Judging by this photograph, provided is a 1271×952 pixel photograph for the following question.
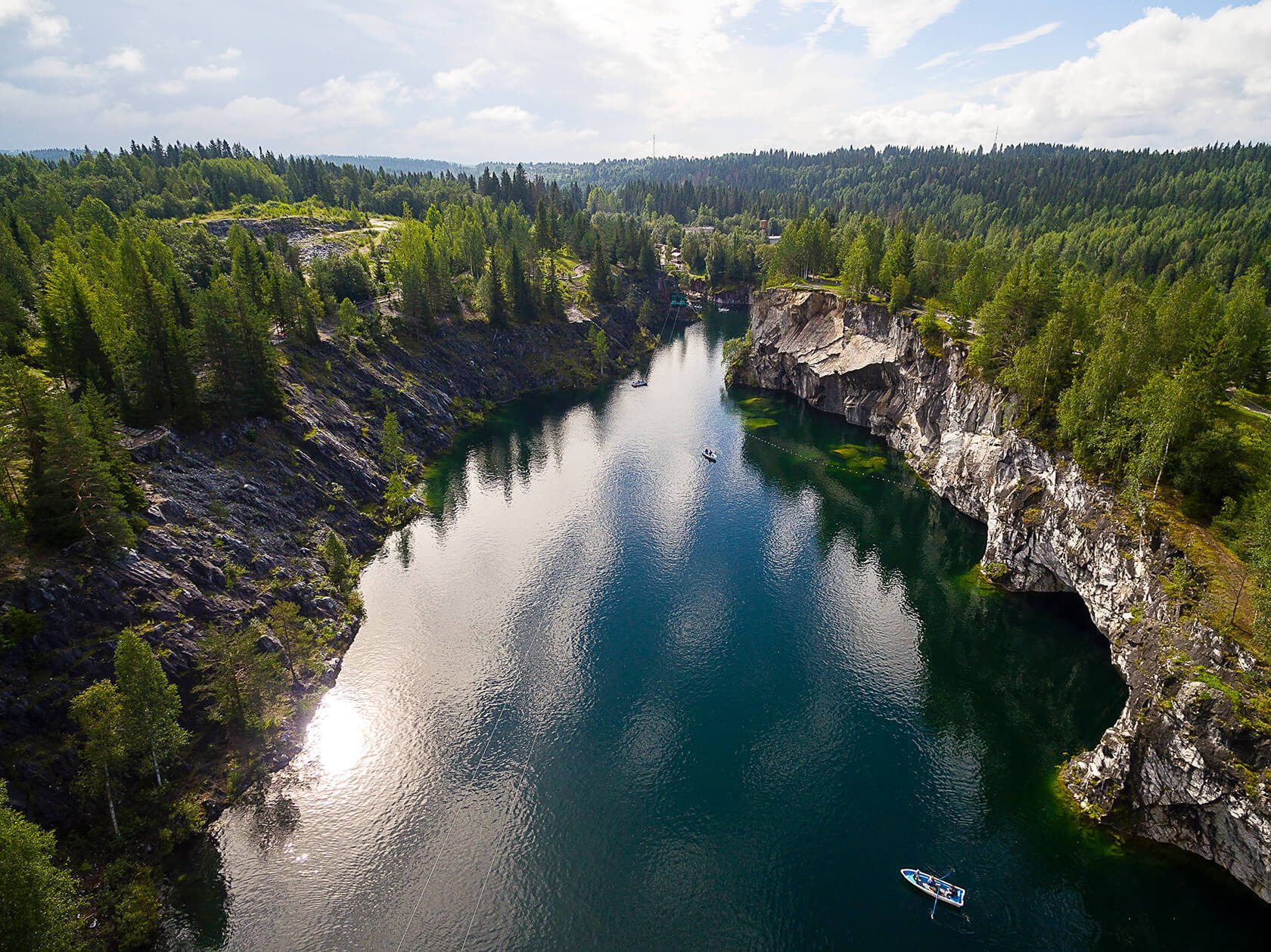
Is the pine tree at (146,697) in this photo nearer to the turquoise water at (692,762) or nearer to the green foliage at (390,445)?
the turquoise water at (692,762)

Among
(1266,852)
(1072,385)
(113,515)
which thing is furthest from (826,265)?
(113,515)

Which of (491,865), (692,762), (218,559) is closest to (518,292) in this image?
(218,559)

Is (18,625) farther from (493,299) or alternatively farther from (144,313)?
(493,299)

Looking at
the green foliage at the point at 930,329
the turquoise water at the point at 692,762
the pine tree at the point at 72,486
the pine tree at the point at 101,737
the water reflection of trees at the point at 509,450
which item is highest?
the green foliage at the point at 930,329

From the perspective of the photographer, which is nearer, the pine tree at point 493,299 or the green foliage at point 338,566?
the green foliage at point 338,566

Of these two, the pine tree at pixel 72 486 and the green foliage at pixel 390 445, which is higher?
the pine tree at pixel 72 486

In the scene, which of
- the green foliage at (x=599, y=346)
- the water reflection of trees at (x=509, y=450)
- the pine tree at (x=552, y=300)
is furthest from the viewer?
the pine tree at (x=552, y=300)

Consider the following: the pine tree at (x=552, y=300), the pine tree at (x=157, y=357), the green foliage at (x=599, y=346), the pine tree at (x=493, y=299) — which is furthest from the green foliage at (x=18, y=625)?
→ the pine tree at (x=552, y=300)

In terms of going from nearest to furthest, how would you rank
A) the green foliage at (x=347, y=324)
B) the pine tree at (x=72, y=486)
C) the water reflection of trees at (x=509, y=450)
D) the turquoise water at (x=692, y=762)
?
the turquoise water at (x=692, y=762), the pine tree at (x=72, y=486), the water reflection of trees at (x=509, y=450), the green foliage at (x=347, y=324)
